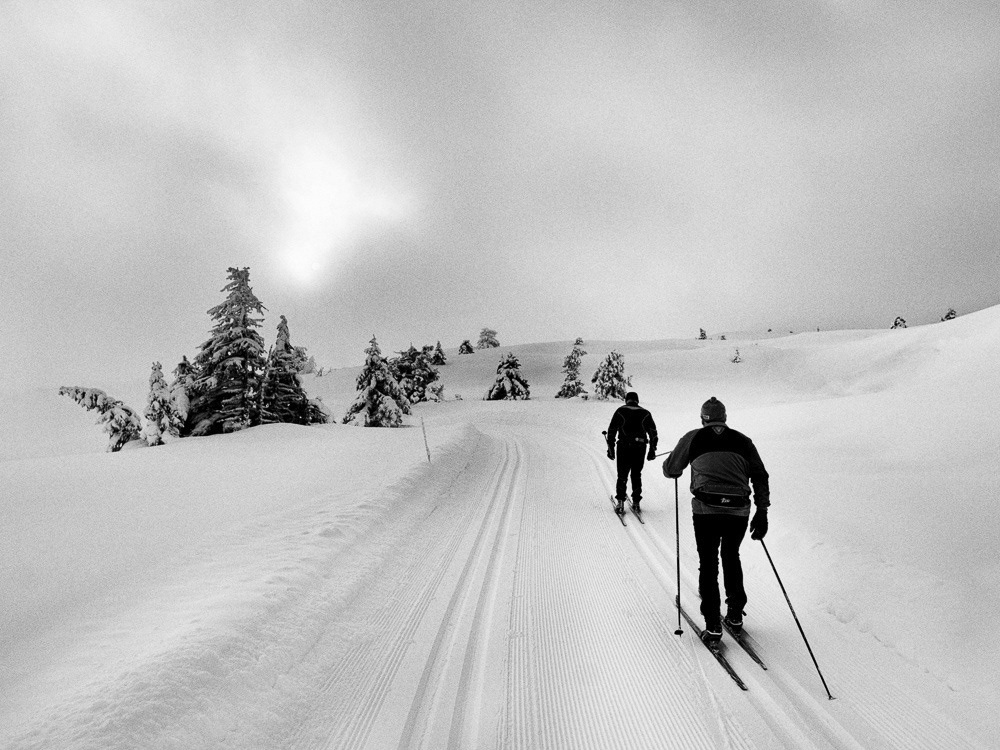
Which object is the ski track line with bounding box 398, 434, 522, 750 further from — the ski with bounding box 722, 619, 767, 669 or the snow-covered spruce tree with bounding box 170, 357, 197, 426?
the snow-covered spruce tree with bounding box 170, 357, 197, 426

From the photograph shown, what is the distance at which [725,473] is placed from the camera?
12.7 ft

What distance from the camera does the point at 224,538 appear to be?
6.29 m

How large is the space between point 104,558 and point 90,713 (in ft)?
12.4

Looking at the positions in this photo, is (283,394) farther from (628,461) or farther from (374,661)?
(374,661)

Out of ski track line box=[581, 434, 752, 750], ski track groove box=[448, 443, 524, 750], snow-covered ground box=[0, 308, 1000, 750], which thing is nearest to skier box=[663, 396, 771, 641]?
ski track line box=[581, 434, 752, 750]

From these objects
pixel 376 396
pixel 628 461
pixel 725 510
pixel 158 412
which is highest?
pixel 376 396

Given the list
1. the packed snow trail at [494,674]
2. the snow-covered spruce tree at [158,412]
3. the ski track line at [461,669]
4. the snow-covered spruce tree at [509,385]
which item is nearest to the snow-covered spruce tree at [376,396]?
the snow-covered spruce tree at [158,412]

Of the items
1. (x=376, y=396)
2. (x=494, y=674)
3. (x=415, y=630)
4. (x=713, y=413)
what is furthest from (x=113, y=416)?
(x=713, y=413)

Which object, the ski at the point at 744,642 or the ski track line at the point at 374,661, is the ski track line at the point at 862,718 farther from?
the ski track line at the point at 374,661

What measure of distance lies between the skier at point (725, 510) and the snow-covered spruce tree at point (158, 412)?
19442mm

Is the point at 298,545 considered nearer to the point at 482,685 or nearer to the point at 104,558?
the point at 104,558

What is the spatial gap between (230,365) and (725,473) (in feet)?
62.2

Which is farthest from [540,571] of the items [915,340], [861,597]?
[915,340]

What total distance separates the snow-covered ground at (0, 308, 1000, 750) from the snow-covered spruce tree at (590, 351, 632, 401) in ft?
117
